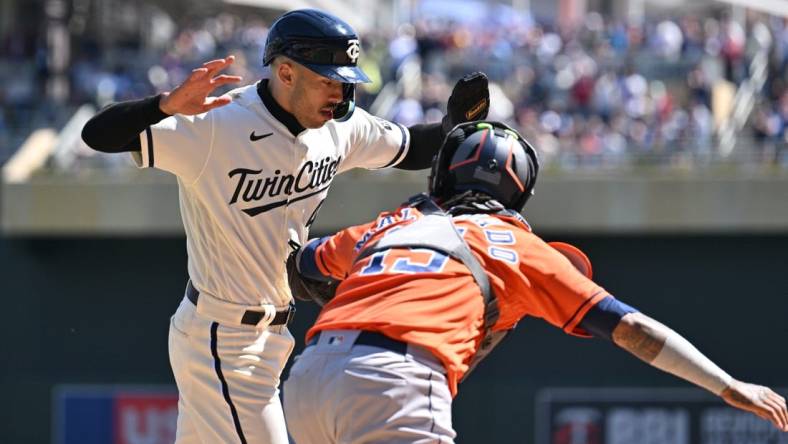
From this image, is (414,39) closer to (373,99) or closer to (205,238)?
(373,99)

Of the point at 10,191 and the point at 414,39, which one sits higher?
the point at 414,39

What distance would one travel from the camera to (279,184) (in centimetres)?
455

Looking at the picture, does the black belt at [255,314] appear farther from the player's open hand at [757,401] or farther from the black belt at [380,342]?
the player's open hand at [757,401]

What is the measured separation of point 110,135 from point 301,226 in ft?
2.74

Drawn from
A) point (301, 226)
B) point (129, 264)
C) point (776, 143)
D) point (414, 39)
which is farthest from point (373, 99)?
point (301, 226)

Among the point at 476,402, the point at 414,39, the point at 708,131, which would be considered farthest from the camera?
the point at 414,39

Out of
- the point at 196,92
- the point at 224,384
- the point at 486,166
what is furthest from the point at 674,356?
the point at 224,384

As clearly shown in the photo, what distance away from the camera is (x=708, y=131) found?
13.0m

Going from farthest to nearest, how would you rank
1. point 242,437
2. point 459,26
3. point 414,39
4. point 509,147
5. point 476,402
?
point 459,26, point 414,39, point 476,402, point 242,437, point 509,147

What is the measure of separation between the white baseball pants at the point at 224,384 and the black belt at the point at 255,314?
23 mm

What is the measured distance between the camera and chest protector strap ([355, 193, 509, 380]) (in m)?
3.56

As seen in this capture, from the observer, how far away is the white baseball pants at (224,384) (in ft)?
14.9

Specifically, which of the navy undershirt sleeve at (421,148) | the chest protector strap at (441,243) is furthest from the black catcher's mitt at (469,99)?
the chest protector strap at (441,243)

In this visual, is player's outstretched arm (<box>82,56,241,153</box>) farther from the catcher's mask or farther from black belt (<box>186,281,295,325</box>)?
black belt (<box>186,281,295,325</box>)
